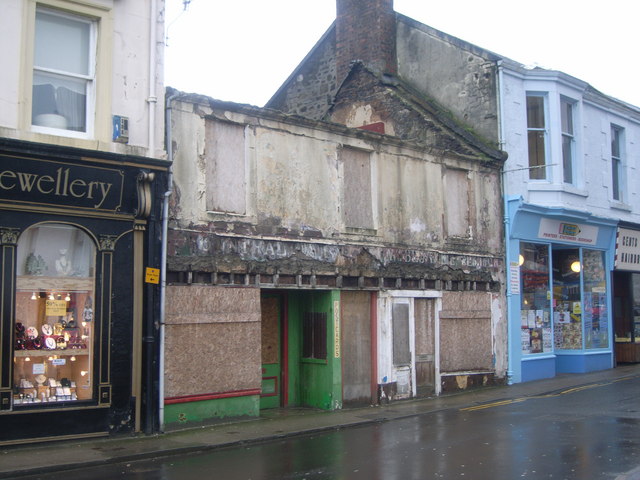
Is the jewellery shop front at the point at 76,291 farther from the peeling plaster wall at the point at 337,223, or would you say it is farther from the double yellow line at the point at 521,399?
the double yellow line at the point at 521,399

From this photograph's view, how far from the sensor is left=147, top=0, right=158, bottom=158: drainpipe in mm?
12258

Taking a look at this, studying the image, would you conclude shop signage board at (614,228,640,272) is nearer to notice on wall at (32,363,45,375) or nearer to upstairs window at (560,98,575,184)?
upstairs window at (560,98,575,184)

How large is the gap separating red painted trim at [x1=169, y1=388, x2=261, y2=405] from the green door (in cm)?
177

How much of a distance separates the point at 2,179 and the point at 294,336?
7097 millimetres

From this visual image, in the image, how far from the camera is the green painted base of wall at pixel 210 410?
40.3ft

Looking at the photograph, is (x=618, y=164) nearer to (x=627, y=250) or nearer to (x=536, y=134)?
(x=627, y=250)

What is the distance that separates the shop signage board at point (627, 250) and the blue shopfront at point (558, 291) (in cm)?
35

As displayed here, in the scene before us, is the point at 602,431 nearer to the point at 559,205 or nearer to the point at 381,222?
the point at 381,222

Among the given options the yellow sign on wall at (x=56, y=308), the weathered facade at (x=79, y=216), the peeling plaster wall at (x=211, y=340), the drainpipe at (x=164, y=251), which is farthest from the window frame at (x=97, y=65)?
the peeling plaster wall at (x=211, y=340)

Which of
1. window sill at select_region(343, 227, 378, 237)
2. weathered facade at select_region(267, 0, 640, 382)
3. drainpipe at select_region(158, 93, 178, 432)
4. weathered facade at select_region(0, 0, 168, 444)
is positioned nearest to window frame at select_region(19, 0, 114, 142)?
weathered facade at select_region(0, 0, 168, 444)

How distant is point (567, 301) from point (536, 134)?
510cm

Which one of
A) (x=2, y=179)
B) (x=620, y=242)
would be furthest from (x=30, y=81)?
(x=620, y=242)

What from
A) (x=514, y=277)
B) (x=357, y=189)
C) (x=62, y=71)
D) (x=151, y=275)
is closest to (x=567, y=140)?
(x=514, y=277)

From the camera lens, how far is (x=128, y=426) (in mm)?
11688
